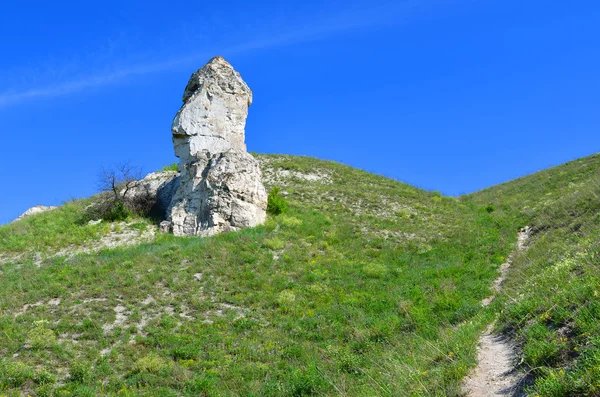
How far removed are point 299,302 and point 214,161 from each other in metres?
12.2

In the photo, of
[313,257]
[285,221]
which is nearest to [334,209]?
[285,221]

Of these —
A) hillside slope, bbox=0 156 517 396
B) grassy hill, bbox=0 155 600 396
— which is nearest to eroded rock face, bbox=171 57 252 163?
grassy hill, bbox=0 155 600 396

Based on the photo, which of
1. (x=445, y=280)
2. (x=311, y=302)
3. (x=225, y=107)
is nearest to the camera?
(x=311, y=302)

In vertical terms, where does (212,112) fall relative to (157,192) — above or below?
above

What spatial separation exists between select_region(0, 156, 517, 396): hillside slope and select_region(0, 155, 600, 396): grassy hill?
69mm

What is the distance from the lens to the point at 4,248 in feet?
86.0

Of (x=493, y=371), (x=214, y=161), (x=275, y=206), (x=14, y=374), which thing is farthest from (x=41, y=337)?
(x=275, y=206)

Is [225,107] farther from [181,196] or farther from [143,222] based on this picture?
[143,222]

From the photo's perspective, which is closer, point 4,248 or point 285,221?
point 4,248

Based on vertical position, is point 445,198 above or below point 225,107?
below

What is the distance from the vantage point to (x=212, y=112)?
101 ft

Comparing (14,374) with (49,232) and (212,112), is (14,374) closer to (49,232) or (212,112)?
(49,232)

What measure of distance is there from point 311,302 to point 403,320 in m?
4.21

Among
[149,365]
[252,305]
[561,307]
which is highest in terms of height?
[252,305]
